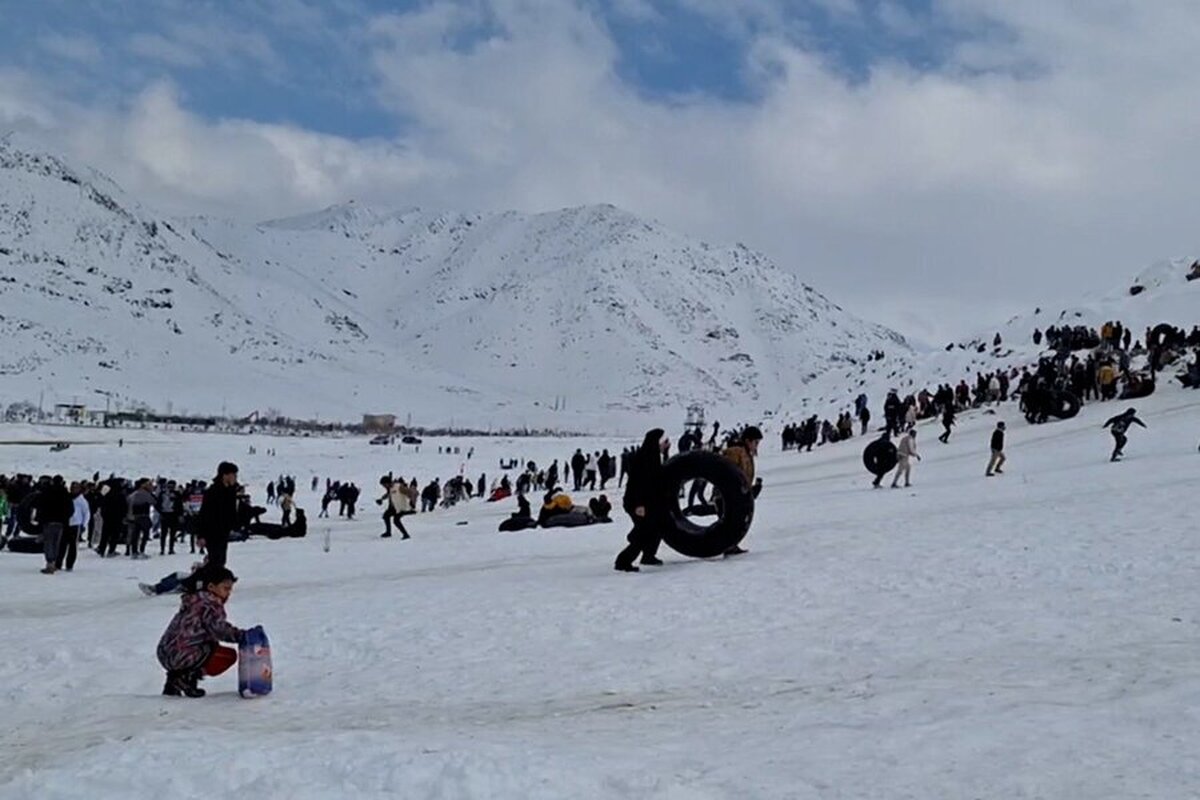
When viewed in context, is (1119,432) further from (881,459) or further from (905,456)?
(881,459)

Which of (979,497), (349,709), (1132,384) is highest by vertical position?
(1132,384)

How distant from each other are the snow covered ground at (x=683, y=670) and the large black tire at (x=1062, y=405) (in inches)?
595

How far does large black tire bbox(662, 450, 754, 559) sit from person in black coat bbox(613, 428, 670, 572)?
0.26m

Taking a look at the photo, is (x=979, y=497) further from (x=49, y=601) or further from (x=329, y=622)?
(x=49, y=601)

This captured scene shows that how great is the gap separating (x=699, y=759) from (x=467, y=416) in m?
188

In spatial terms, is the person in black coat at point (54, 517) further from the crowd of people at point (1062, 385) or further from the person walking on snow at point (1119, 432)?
the crowd of people at point (1062, 385)

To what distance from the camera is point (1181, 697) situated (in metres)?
6.24

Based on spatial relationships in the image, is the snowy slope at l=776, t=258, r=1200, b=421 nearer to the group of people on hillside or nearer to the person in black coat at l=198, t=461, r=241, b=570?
the group of people on hillside

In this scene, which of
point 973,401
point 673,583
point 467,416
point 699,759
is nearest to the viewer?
point 699,759

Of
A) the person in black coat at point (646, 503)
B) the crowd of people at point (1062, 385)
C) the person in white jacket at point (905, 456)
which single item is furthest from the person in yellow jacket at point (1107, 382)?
the person in black coat at point (646, 503)

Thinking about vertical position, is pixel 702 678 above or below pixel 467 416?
below

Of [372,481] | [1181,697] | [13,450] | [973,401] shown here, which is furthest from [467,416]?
[1181,697]

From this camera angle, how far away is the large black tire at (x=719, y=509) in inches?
533

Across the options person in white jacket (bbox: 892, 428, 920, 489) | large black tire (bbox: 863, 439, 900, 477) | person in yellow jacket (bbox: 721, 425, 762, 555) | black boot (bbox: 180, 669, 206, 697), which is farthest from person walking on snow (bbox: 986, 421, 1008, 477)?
black boot (bbox: 180, 669, 206, 697)
